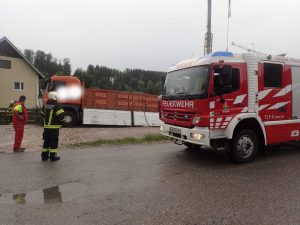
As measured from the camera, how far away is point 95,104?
58.6 feet

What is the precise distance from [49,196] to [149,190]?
1730mm

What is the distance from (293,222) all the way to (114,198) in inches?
107

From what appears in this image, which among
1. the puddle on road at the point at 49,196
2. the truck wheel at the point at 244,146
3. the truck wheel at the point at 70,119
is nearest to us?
the puddle on road at the point at 49,196

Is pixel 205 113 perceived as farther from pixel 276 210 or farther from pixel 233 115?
pixel 276 210

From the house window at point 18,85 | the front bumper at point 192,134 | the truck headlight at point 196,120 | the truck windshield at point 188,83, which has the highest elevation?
the house window at point 18,85

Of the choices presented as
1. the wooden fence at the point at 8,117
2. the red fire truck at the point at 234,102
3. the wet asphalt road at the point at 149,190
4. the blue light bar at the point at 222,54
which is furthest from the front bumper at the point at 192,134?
the wooden fence at the point at 8,117

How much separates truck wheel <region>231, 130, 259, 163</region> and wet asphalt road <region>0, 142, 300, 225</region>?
0.20 meters

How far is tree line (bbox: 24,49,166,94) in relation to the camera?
47722 mm

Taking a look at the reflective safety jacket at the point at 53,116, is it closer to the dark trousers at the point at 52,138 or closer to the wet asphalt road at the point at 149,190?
the dark trousers at the point at 52,138

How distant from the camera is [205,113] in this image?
287 inches

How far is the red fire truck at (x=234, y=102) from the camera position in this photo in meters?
7.36

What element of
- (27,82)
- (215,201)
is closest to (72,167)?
(215,201)

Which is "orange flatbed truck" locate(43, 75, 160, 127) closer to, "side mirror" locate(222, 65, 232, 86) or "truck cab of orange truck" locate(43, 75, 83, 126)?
"truck cab of orange truck" locate(43, 75, 83, 126)

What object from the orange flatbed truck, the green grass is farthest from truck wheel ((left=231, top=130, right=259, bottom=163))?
the orange flatbed truck
